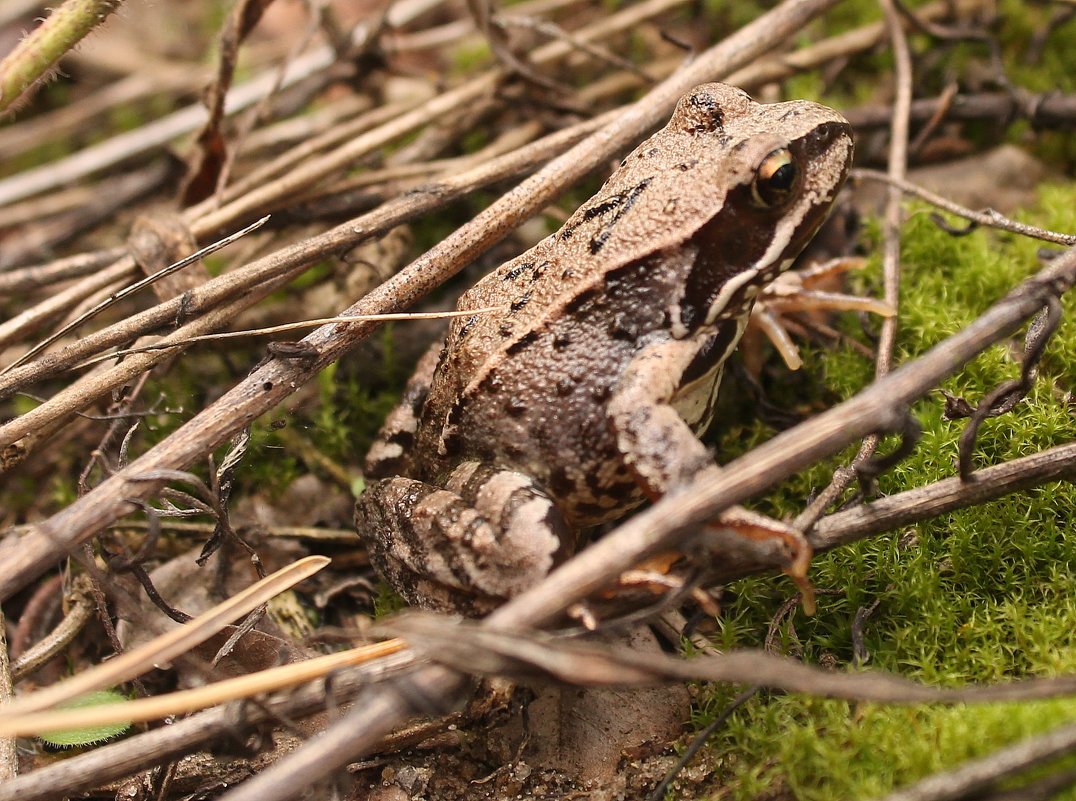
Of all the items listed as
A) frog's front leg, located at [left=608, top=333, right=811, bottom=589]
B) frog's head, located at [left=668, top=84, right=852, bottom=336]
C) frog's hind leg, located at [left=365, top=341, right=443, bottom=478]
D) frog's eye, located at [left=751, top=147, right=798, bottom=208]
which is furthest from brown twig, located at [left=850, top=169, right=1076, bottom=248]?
frog's hind leg, located at [left=365, top=341, right=443, bottom=478]

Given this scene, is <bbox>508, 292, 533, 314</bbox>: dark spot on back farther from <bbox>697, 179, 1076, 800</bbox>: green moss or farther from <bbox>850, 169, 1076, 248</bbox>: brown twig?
<bbox>850, 169, 1076, 248</bbox>: brown twig

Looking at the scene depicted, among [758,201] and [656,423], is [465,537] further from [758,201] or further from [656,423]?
[758,201]

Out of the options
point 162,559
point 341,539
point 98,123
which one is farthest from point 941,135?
point 98,123

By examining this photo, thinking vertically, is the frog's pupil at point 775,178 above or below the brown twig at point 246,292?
below

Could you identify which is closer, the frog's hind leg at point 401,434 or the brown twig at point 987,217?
the brown twig at point 987,217

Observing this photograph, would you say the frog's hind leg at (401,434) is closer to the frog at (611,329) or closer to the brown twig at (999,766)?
the frog at (611,329)

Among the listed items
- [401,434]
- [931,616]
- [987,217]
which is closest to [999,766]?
[931,616]

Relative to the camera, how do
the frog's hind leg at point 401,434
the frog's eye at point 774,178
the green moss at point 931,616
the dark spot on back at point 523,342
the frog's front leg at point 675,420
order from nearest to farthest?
the green moss at point 931,616 → the frog's front leg at point 675,420 → the frog's eye at point 774,178 → the dark spot on back at point 523,342 → the frog's hind leg at point 401,434

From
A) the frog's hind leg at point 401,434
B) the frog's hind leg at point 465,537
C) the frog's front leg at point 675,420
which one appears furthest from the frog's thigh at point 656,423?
the frog's hind leg at point 401,434
